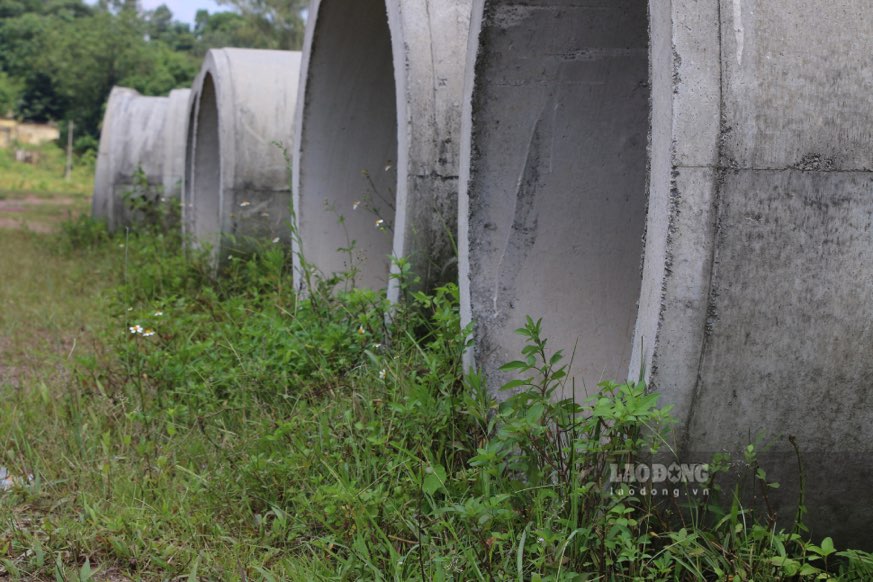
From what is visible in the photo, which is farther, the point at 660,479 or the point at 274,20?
the point at 274,20

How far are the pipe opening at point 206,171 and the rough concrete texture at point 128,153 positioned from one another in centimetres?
217

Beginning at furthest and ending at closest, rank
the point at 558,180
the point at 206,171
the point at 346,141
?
the point at 206,171
the point at 346,141
the point at 558,180

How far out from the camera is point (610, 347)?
3662 millimetres

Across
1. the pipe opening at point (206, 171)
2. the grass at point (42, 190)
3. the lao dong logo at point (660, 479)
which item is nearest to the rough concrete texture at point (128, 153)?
the grass at point (42, 190)

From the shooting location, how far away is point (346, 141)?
18.5 feet

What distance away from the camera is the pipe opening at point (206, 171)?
8586 mm

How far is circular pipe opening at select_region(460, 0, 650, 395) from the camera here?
3504 millimetres

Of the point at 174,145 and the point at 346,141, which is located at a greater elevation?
the point at 346,141

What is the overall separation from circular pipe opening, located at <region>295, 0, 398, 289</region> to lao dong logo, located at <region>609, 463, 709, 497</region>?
9.61 feet

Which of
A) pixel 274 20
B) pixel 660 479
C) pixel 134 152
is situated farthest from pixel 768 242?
pixel 274 20

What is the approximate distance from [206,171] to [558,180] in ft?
19.2

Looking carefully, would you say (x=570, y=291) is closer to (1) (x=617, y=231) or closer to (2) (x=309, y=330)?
(1) (x=617, y=231)

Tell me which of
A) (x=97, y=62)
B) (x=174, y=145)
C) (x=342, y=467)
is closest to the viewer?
(x=342, y=467)

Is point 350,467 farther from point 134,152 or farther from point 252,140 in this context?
point 134,152
